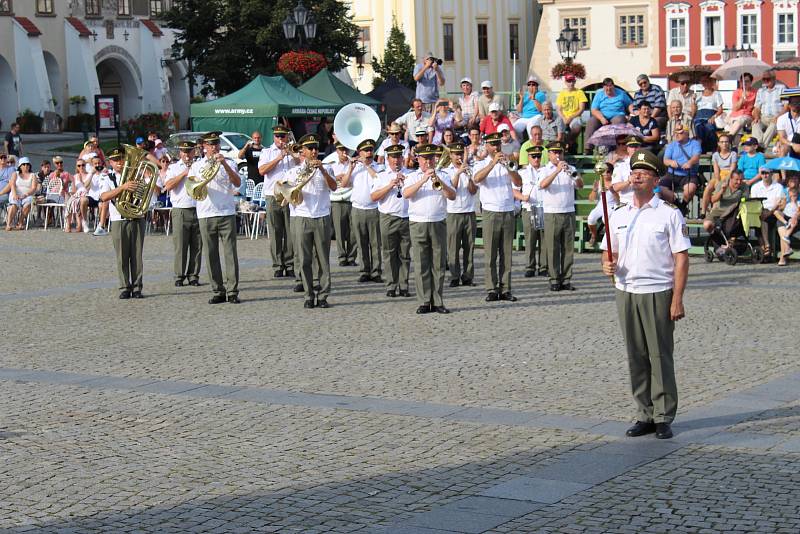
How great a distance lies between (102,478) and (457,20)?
224 feet

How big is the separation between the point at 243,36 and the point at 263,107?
17.0 m

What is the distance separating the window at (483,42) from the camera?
3017 inches

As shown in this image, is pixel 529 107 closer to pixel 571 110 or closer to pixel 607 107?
pixel 571 110

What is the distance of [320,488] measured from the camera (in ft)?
27.8

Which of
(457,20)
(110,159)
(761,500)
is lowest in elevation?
(761,500)

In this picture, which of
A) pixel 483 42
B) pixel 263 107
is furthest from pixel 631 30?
pixel 263 107

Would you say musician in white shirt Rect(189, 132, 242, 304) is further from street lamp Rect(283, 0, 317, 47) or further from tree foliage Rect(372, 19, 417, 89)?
tree foliage Rect(372, 19, 417, 89)

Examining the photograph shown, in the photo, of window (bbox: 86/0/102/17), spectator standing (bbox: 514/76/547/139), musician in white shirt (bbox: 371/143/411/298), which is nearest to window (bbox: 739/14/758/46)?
window (bbox: 86/0/102/17)

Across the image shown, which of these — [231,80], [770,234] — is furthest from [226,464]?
[231,80]

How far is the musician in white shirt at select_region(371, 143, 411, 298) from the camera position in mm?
17344

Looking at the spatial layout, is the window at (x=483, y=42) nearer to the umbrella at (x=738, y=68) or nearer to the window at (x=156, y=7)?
the window at (x=156, y=7)

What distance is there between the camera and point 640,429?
9.62 meters

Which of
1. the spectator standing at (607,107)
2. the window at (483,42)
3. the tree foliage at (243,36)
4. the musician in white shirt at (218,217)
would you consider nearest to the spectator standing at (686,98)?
the spectator standing at (607,107)

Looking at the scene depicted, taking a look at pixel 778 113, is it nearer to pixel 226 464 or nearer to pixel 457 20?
pixel 226 464
